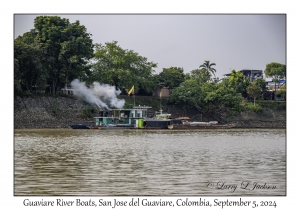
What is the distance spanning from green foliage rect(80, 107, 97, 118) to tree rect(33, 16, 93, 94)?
3324mm

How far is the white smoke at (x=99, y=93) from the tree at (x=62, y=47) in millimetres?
1426

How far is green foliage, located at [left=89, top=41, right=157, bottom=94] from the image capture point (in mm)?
54750

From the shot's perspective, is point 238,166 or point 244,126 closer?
point 238,166

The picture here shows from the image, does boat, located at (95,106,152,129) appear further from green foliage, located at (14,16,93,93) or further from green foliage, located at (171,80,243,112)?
green foliage, located at (171,80,243,112)

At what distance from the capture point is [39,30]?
5034 centimetres

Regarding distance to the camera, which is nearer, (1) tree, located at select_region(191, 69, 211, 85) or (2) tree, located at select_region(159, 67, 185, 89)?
(2) tree, located at select_region(159, 67, 185, 89)

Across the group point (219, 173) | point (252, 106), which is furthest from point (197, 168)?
point (252, 106)

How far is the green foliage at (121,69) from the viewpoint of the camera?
5475 centimetres

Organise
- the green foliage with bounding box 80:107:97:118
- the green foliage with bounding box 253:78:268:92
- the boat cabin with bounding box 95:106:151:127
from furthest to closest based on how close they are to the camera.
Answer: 1. the green foliage with bounding box 253:78:268:92
2. the green foliage with bounding box 80:107:97:118
3. the boat cabin with bounding box 95:106:151:127

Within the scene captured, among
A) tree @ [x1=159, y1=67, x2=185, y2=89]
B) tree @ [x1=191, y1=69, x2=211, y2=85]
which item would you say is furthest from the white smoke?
tree @ [x1=191, y1=69, x2=211, y2=85]

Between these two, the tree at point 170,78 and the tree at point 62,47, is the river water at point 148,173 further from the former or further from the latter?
the tree at point 170,78

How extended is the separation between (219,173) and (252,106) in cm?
4700

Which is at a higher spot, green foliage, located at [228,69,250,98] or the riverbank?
green foliage, located at [228,69,250,98]
